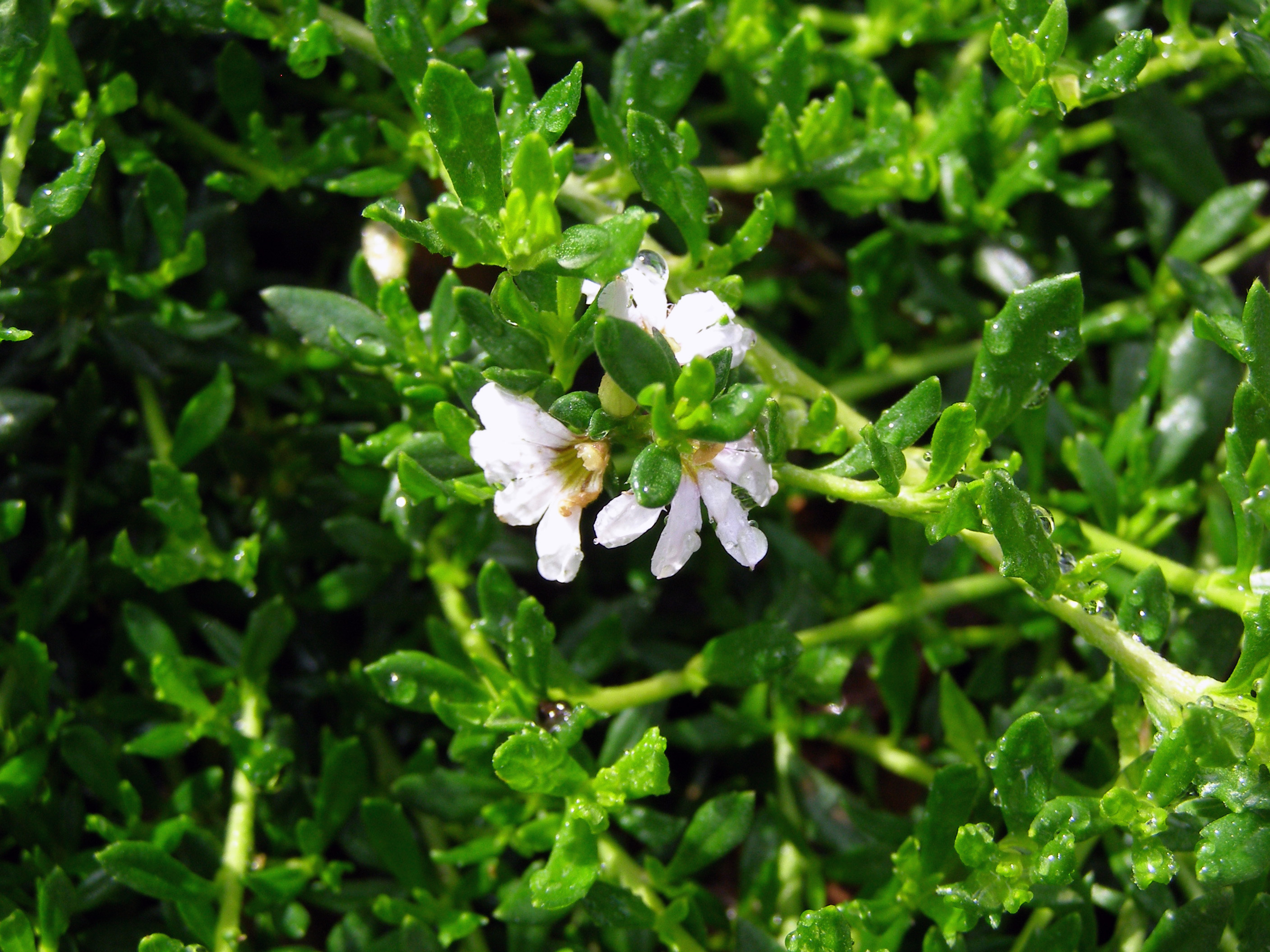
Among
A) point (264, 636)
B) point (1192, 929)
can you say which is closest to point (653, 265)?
point (264, 636)

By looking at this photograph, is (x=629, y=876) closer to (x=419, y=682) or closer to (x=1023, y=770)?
(x=419, y=682)

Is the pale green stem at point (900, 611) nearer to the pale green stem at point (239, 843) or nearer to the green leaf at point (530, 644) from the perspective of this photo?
the green leaf at point (530, 644)

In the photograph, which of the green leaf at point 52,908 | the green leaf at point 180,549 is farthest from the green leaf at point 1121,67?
the green leaf at point 52,908

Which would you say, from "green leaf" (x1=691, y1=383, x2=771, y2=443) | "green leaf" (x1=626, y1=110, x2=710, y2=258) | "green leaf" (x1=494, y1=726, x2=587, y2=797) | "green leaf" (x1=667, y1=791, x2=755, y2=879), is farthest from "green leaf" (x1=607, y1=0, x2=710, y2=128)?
"green leaf" (x1=667, y1=791, x2=755, y2=879)

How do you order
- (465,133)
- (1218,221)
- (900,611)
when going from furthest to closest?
(1218,221)
(900,611)
(465,133)

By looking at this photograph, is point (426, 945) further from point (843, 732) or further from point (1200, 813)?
point (1200, 813)

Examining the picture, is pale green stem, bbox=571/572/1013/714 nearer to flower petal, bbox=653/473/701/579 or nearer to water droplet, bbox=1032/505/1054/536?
water droplet, bbox=1032/505/1054/536
